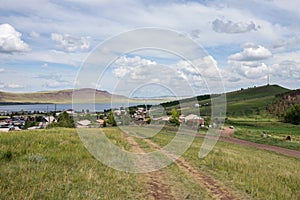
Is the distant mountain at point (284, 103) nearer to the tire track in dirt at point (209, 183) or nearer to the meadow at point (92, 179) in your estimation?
the tire track in dirt at point (209, 183)

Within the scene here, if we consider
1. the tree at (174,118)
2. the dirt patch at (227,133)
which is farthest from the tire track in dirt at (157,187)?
the tree at (174,118)

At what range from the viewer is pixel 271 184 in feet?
42.2

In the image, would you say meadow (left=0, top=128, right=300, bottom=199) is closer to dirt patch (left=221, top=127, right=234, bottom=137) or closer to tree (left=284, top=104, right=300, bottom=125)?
dirt patch (left=221, top=127, right=234, bottom=137)

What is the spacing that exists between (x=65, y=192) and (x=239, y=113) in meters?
137

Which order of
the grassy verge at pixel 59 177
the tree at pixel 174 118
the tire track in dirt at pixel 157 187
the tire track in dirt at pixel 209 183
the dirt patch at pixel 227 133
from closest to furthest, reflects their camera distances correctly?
1. the grassy verge at pixel 59 177
2. the tire track in dirt at pixel 157 187
3. the tire track in dirt at pixel 209 183
4. the dirt patch at pixel 227 133
5. the tree at pixel 174 118

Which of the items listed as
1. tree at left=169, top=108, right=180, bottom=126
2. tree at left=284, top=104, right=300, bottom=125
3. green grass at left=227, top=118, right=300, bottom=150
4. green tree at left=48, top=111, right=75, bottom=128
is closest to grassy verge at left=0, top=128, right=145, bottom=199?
green grass at left=227, top=118, right=300, bottom=150

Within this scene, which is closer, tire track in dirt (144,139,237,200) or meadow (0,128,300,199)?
meadow (0,128,300,199)

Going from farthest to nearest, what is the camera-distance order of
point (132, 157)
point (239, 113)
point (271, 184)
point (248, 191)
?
1. point (239, 113)
2. point (132, 157)
3. point (271, 184)
4. point (248, 191)

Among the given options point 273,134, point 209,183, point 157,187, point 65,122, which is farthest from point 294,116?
point 157,187

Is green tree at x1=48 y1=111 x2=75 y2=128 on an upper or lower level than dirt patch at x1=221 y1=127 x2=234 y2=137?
upper

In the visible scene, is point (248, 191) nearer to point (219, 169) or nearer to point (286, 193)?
point (286, 193)

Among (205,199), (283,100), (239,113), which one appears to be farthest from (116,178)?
(283,100)

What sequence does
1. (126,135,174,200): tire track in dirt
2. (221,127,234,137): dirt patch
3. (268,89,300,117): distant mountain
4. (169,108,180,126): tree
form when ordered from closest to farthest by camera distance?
(126,135,174,200): tire track in dirt → (221,127,234,137): dirt patch → (169,108,180,126): tree → (268,89,300,117): distant mountain

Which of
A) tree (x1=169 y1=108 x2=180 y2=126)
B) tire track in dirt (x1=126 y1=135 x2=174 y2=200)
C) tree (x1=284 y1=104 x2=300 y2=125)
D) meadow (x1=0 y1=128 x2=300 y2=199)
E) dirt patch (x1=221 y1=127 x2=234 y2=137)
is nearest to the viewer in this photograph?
meadow (x1=0 y1=128 x2=300 y2=199)
